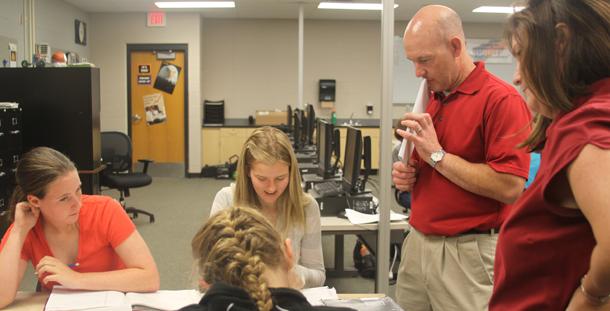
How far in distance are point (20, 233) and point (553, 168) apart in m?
1.62

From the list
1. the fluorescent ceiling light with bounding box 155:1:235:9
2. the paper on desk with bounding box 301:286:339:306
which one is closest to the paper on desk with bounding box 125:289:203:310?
the paper on desk with bounding box 301:286:339:306

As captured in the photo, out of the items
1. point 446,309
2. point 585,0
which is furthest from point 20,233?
point 585,0

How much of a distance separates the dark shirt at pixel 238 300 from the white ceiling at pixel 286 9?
650cm

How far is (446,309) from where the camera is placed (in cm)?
170

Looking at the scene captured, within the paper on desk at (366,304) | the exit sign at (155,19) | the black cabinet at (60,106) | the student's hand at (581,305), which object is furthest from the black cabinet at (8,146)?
the exit sign at (155,19)

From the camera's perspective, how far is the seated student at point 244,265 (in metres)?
0.93

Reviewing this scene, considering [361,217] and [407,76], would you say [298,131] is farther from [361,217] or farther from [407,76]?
[407,76]

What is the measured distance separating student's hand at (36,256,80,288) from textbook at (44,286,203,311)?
1.3 inches

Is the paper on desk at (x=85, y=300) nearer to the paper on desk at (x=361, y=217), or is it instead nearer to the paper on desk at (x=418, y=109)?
the paper on desk at (x=418, y=109)

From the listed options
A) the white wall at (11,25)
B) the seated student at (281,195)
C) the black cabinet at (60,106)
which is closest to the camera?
the seated student at (281,195)

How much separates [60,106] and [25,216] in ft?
8.41

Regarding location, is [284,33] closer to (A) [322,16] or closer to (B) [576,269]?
(A) [322,16]

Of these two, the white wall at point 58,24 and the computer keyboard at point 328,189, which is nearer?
the computer keyboard at point 328,189

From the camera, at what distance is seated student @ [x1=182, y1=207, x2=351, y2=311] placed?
933 mm
